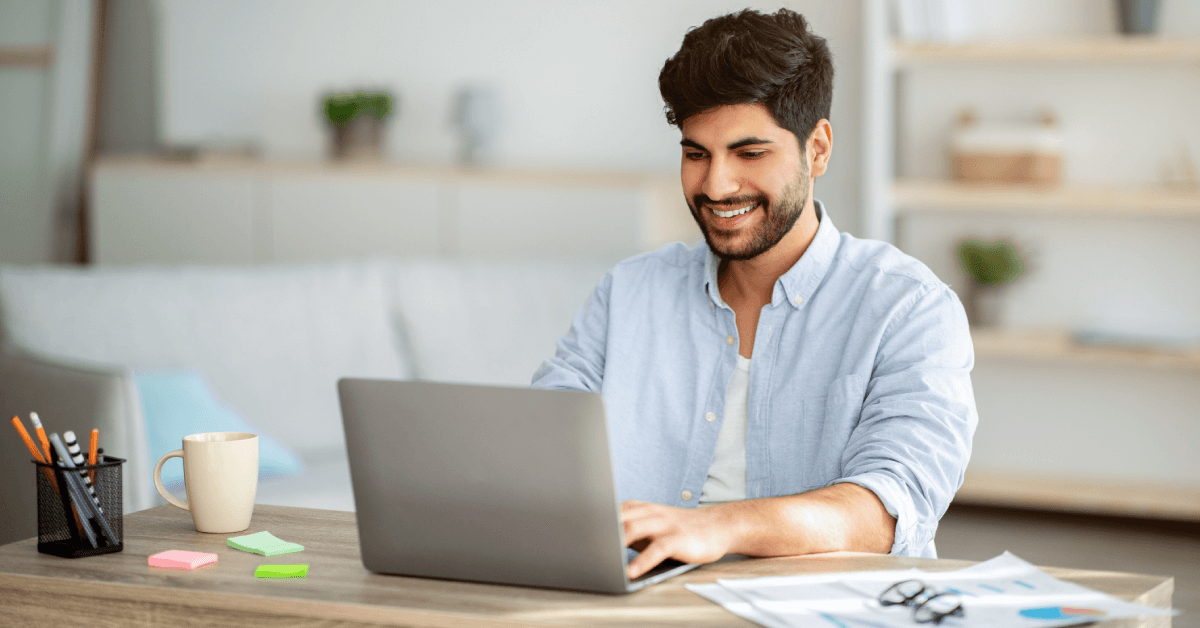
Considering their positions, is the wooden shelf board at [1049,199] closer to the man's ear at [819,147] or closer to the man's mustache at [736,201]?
the man's ear at [819,147]

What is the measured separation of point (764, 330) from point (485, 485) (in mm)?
669

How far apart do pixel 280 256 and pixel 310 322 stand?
1.48 m

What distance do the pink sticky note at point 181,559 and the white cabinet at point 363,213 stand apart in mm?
2756

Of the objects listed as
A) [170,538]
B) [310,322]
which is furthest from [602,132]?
[170,538]

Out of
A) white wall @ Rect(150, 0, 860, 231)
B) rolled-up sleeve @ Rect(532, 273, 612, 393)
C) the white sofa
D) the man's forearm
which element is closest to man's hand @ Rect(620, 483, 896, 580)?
the man's forearm

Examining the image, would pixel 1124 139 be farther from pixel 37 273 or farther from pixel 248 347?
pixel 37 273

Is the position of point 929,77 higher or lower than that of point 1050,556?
higher

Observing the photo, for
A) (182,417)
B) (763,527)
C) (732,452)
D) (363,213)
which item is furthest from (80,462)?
(363,213)

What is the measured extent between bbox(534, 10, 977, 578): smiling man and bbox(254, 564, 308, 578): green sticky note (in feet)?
1.74

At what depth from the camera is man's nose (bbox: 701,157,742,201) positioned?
1618mm

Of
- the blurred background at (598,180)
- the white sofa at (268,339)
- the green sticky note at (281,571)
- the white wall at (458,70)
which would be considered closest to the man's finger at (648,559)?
the green sticky note at (281,571)

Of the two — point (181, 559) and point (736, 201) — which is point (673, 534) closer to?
point (181, 559)

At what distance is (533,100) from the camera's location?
4512mm

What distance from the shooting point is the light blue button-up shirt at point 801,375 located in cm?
141
